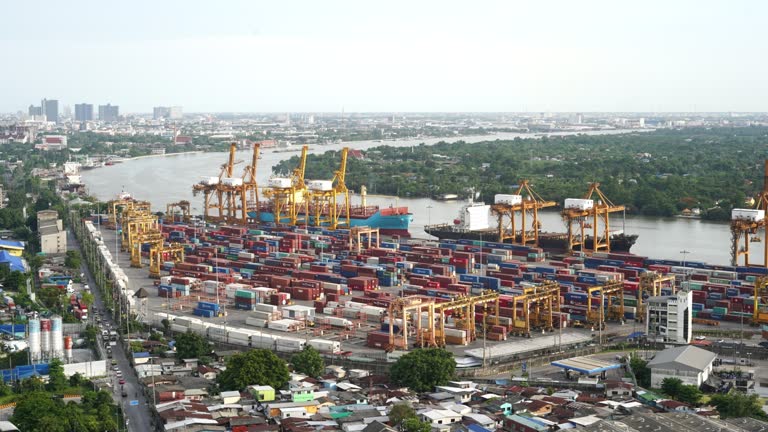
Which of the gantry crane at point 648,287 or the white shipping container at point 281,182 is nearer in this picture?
the gantry crane at point 648,287

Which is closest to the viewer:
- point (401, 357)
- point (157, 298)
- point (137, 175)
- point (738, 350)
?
point (401, 357)

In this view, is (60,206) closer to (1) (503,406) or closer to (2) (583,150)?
(1) (503,406)

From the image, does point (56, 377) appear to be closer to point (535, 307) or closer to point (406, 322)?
point (406, 322)

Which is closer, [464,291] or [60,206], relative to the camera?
[464,291]

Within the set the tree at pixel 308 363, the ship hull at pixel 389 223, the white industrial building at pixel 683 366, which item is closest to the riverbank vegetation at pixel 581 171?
the ship hull at pixel 389 223

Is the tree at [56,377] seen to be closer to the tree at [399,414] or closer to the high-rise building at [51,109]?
the tree at [399,414]

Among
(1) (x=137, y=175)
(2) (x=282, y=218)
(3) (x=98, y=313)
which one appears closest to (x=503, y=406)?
(3) (x=98, y=313)

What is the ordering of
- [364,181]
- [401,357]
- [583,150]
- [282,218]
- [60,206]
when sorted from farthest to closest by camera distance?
[583,150], [364,181], [60,206], [282,218], [401,357]
